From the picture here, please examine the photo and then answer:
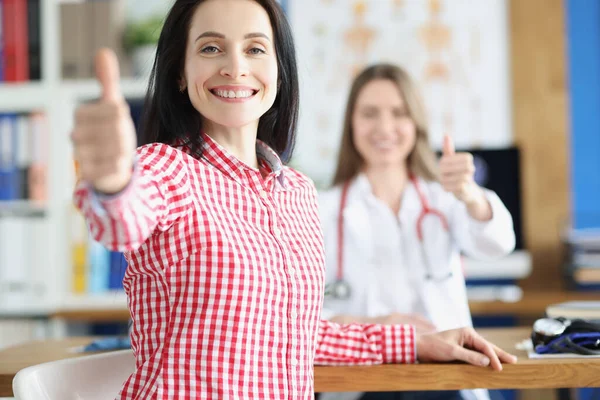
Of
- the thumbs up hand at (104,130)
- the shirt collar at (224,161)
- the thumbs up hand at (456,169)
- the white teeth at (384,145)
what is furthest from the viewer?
the white teeth at (384,145)

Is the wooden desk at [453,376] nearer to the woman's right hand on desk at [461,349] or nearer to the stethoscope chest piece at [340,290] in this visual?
the woman's right hand on desk at [461,349]

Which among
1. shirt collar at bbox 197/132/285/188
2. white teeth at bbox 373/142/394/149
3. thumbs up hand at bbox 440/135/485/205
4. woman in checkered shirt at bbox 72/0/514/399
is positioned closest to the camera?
woman in checkered shirt at bbox 72/0/514/399

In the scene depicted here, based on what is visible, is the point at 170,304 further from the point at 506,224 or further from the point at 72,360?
the point at 506,224

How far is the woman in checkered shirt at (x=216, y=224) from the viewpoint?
3.31ft

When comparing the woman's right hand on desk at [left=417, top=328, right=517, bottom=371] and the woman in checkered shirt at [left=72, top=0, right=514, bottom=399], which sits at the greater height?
the woman in checkered shirt at [left=72, top=0, right=514, bottom=399]

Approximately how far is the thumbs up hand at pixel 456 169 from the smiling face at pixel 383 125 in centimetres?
46

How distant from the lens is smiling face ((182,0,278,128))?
114cm

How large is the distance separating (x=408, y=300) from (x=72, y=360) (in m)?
0.96

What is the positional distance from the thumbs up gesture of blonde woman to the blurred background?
154 cm

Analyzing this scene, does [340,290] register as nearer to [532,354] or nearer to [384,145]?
[384,145]

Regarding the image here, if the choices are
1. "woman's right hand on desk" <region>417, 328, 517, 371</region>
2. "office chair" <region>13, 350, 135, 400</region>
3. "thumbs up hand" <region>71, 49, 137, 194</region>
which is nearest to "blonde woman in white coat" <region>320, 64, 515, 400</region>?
"woman's right hand on desk" <region>417, 328, 517, 371</region>

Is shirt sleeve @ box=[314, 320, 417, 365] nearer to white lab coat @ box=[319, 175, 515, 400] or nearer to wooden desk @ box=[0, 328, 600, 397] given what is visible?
wooden desk @ box=[0, 328, 600, 397]

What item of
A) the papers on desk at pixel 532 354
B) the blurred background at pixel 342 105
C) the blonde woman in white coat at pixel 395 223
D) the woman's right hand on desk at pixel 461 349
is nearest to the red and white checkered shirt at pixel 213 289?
the woman's right hand on desk at pixel 461 349

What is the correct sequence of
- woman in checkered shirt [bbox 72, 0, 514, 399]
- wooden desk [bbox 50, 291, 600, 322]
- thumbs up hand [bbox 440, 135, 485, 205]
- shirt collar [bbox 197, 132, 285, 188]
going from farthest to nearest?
wooden desk [bbox 50, 291, 600, 322]
thumbs up hand [bbox 440, 135, 485, 205]
shirt collar [bbox 197, 132, 285, 188]
woman in checkered shirt [bbox 72, 0, 514, 399]
